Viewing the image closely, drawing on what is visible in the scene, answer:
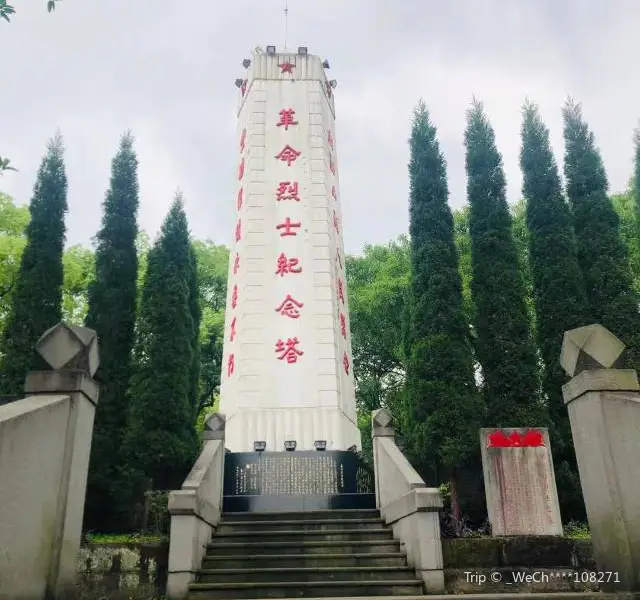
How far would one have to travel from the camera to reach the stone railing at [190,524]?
6141mm

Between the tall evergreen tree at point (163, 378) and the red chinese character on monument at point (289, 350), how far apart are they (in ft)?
6.17

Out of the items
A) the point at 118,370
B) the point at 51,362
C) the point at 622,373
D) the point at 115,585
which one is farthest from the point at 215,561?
the point at 118,370

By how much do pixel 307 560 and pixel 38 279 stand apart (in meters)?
8.53

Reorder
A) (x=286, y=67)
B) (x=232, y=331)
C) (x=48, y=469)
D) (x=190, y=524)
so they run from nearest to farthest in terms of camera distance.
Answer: (x=48, y=469)
(x=190, y=524)
(x=232, y=331)
(x=286, y=67)

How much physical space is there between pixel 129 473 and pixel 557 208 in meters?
10.9

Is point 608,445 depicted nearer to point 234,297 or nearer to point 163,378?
point 163,378

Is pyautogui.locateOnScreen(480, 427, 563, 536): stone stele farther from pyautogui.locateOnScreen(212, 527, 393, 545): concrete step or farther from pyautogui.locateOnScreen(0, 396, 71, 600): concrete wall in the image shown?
pyautogui.locateOnScreen(0, 396, 71, 600): concrete wall

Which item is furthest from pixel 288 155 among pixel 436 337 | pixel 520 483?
pixel 520 483

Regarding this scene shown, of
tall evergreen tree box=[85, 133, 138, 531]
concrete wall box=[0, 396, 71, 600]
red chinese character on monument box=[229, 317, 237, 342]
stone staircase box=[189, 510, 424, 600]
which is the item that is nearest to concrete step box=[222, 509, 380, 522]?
stone staircase box=[189, 510, 424, 600]

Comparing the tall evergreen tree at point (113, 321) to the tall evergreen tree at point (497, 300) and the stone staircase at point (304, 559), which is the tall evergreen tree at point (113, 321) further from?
the tall evergreen tree at point (497, 300)

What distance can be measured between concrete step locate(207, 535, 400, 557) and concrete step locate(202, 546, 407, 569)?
0.21 m

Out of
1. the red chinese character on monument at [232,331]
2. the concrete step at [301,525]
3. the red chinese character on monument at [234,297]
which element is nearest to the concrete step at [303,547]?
the concrete step at [301,525]

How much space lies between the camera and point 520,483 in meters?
7.79

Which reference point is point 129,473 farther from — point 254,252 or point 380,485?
point 254,252
